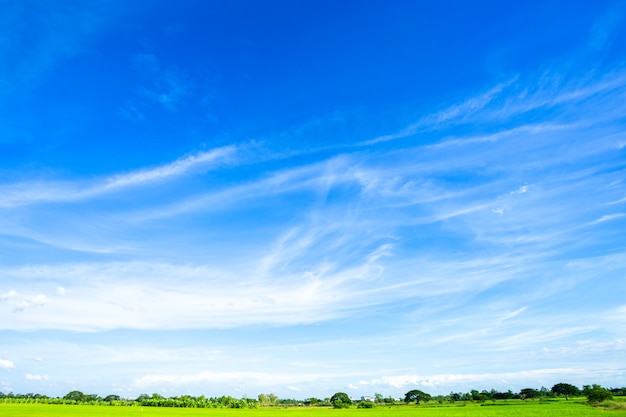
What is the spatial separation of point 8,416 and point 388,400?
16819cm

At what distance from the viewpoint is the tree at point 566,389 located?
146m

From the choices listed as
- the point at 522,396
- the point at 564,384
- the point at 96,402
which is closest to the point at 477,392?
the point at 522,396

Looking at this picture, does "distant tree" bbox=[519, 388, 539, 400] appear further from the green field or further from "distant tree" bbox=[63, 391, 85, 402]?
"distant tree" bbox=[63, 391, 85, 402]

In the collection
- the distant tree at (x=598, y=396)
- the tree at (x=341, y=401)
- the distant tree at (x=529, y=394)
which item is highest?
the distant tree at (x=598, y=396)

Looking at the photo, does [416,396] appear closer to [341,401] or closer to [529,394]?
[341,401]

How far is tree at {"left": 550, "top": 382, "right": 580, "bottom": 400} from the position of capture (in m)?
146

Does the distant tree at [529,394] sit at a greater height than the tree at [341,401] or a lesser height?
greater

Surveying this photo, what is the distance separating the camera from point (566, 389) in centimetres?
14638

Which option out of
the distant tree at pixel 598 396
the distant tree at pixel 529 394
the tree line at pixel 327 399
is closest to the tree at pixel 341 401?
the tree line at pixel 327 399

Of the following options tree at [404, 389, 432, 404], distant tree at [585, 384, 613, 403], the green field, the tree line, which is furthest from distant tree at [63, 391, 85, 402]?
distant tree at [585, 384, 613, 403]

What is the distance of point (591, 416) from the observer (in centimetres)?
5312

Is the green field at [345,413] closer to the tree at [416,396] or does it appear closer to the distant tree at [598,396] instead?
the distant tree at [598,396]

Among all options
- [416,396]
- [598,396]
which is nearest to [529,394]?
[416,396]

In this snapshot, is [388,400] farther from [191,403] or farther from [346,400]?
[191,403]
